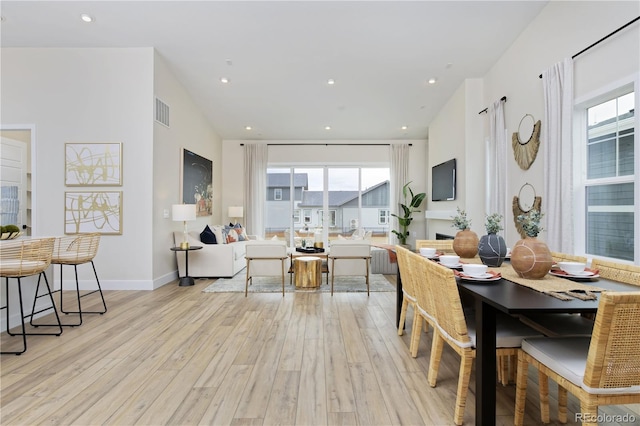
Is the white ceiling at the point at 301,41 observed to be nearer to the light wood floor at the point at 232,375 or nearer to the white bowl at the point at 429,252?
the white bowl at the point at 429,252

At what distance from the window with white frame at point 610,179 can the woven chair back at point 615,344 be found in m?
2.14

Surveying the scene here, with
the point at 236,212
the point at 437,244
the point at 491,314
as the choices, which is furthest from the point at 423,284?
the point at 236,212

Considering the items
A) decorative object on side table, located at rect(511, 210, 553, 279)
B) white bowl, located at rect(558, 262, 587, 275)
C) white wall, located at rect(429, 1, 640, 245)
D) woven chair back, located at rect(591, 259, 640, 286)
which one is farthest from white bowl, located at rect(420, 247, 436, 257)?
white wall, located at rect(429, 1, 640, 245)

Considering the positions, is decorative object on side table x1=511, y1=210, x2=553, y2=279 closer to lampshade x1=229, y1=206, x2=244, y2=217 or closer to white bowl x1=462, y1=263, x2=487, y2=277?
white bowl x1=462, y1=263, x2=487, y2=277

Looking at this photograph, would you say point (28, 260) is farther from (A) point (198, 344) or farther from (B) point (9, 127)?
(B) point (9, 127)

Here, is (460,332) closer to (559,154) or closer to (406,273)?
(406,273)

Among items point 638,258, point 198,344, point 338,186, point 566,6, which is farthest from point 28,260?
point 338,186

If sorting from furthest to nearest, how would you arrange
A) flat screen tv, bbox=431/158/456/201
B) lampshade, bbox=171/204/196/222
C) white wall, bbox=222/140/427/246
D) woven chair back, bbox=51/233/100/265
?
white wall, bbox=222/140/427/246, flat screen tv, bbox=431/158/456/201, lampshade, bbox=171/204/196/222, woven chair back, bbox=51/233/100/265

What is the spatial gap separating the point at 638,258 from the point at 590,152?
1.21 m

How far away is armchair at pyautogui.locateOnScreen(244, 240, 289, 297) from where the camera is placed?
13.9 feet

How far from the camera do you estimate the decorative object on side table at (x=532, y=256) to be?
1.74 m

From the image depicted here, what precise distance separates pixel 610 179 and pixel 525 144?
1233mm

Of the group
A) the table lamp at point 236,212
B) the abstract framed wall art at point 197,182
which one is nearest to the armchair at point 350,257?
the abstract framed wall art at point 197,182

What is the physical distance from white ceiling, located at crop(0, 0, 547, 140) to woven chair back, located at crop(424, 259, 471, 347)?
3.54 m
